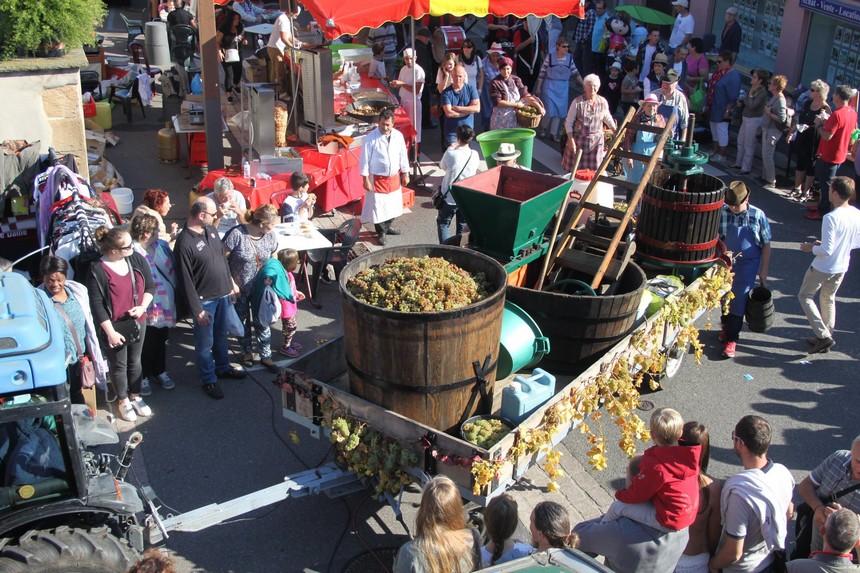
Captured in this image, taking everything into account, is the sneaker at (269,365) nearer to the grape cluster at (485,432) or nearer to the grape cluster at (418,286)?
the grape cluster at (418,286)

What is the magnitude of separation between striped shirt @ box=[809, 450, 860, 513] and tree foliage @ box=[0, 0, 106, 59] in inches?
350

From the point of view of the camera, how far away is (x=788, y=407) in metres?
7.96

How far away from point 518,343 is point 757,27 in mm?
14230

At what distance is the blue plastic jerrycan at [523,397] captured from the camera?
19.1ft

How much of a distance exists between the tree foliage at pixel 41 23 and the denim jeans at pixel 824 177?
365 inches

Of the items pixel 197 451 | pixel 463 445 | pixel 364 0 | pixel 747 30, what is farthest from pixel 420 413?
pixel 747 30

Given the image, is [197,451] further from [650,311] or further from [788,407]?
[788,407]

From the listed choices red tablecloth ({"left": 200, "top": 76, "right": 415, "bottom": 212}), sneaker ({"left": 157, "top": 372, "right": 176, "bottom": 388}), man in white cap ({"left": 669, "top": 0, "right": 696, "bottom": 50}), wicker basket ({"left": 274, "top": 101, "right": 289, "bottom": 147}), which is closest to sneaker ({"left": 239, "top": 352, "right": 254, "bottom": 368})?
sneaker ({"left": 157, "top": 372, "right": 176, "bottom": 388})

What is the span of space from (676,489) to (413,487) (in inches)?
76.6

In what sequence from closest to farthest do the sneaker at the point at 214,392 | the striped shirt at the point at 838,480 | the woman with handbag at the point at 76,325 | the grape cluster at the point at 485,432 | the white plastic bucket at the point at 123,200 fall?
the striped shirt at the point at 838,480
the grape cluster at the point at 485,432
the woman with handbag at the point at 76,325
the sneaker at the point at 214,392
the white plastic bucket at the point at 123,200

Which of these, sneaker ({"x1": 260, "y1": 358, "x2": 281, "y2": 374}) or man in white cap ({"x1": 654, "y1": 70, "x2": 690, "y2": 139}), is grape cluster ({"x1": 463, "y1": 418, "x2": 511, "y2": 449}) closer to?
sneaker ({"x1": 260, "y1": 358, "x2": 281, "y2": 374})

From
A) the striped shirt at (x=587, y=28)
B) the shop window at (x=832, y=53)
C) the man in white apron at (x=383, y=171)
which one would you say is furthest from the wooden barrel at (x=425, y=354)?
the striped shirt at (x=587, y=28)

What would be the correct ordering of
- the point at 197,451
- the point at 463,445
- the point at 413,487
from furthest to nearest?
the point at 197,451 < the point at 413,487 < the point at 463,445

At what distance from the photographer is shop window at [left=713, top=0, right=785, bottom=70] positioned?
1734 centimetres
